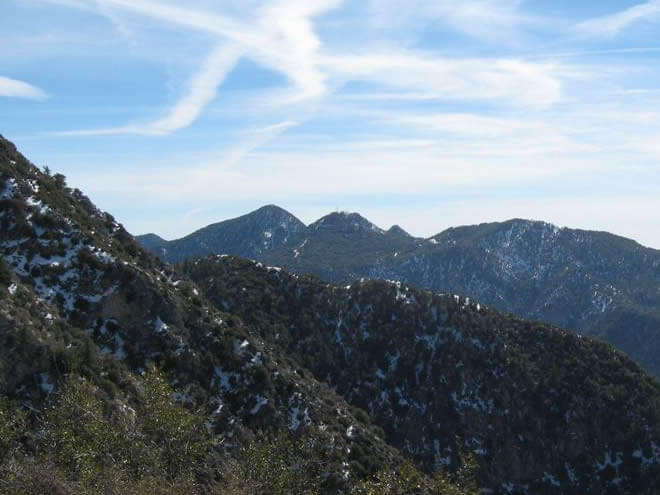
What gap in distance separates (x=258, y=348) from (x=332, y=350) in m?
62.1

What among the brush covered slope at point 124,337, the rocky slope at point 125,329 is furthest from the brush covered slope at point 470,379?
the rocky slope at point 125,329

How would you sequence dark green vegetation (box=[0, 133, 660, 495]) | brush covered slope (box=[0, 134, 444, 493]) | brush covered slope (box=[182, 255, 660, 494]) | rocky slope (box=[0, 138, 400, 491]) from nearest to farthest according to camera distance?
dark green vegetation (box=[0, 133, 660, 495]) → brush covered slope (box=[0, 134, 444, 493]) → rocky slope (box=[0, 138, 400, 491]) → brush covered slope (box=[182, 255, 660, 494])

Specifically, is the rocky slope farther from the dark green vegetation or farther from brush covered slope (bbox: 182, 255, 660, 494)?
brush covered slope (bbox: 182, 255, 660, 494)

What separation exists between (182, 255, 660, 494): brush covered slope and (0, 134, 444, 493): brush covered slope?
53.4 meters

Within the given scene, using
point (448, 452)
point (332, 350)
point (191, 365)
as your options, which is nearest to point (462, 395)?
point (448, 452)

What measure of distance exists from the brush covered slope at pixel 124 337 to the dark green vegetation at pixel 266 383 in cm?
22

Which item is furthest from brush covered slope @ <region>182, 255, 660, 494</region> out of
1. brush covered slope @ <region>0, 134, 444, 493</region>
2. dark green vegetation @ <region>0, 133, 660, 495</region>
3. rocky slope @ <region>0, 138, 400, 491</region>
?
rocky slope @ <region>0, 138, 400, 491</region>

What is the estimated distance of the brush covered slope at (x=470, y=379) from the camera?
124938 millimetres

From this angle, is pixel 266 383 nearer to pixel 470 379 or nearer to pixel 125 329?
pixel 125 329

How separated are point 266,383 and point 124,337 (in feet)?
59.5

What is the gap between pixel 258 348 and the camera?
75.8m

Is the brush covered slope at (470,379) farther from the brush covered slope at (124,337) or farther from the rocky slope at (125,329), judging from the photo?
the rocky slope at (125,329)

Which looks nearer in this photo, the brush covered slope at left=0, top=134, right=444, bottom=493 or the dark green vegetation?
the dark green vegetation

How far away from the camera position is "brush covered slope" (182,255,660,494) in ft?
410
